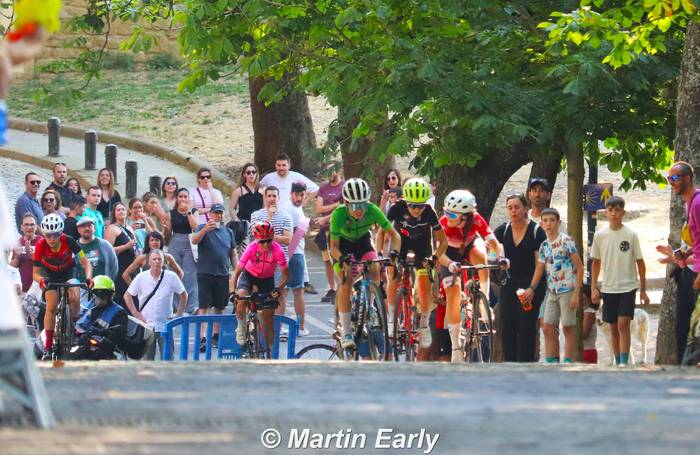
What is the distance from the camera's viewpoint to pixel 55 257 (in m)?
16.4

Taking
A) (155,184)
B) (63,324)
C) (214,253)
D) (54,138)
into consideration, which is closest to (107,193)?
(214,253)

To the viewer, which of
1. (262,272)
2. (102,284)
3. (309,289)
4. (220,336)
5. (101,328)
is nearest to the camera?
(101,328)

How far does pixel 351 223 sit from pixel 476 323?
1.45m

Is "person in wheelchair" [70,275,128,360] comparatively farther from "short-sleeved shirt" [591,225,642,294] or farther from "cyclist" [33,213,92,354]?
"short-sleeved shirt" [591,225,642,294]

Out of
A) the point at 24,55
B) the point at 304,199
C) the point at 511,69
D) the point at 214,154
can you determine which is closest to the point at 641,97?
the point at 511,69

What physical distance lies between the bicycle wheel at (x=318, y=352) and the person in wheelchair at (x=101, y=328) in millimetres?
1785

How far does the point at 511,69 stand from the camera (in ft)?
51.6

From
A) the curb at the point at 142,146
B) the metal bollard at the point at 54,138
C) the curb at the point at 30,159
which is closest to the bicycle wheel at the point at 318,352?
the curb at the point at 142,146

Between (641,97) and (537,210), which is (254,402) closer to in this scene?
(537,210)

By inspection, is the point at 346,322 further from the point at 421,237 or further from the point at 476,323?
the point at 476,323

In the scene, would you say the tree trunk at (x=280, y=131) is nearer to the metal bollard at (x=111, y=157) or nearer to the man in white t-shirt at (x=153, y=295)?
the metal bollard at (x=111, y=157)

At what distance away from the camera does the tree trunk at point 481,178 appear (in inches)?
757

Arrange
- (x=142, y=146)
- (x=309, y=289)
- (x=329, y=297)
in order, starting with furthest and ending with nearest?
(x=142, y=146)
(x=309, y=289)
(x=329, y=297)

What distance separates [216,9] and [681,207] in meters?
5.59
